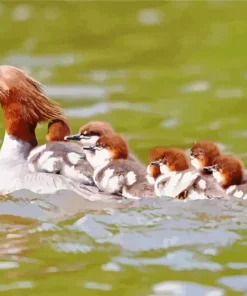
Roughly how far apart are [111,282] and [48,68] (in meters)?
6.51

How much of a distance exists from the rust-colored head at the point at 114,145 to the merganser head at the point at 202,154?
42 cm

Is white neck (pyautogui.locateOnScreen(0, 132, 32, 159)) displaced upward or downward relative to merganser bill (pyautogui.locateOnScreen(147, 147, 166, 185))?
upward

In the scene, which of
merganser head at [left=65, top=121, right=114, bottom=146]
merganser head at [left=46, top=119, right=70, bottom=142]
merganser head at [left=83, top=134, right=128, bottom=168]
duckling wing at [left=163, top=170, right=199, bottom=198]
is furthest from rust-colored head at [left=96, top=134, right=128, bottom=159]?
duckling wing at [left=163, top=170, right=199, bottom=198]

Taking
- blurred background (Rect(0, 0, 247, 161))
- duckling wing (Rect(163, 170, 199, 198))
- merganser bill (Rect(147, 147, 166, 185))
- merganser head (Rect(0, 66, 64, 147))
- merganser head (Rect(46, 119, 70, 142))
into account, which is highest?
blurred background (Rect(0, 0, 247, 161))

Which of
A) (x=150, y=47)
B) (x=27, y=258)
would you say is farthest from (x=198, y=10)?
(x=27, y=258)

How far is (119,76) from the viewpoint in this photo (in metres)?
12.6

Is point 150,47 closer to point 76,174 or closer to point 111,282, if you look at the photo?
point 76,174

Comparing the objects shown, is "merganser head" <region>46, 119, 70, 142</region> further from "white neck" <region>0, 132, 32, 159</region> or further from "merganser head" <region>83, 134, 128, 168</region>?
"merganser head" <region>83, 134, 128, 168</region>

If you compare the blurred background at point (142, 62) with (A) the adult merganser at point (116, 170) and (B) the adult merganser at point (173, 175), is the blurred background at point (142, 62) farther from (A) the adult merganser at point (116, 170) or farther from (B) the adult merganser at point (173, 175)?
(B) the adult merganser at point (173, 175)

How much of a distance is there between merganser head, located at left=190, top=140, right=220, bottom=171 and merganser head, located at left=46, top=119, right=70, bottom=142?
0.91 metres

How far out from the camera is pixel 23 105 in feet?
27.2

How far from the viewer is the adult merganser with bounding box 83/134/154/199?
7.76m

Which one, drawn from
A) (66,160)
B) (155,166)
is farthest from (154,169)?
(66,160)

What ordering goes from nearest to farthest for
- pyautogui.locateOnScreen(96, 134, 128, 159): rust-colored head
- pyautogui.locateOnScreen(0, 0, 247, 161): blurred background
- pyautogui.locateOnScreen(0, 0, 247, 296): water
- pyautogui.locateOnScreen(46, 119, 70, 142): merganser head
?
pyautogui.locateOnScreen(0, 0, 247, 296): water
pyautogui.locateOnScreen(96, 134, 128, 159): rust-colored head
pyautogui.locateOnScreen(46, 119, 70, 142): merganser head
pyautogui.locateOnScreen(0, 0, 247, 161): blurred background
